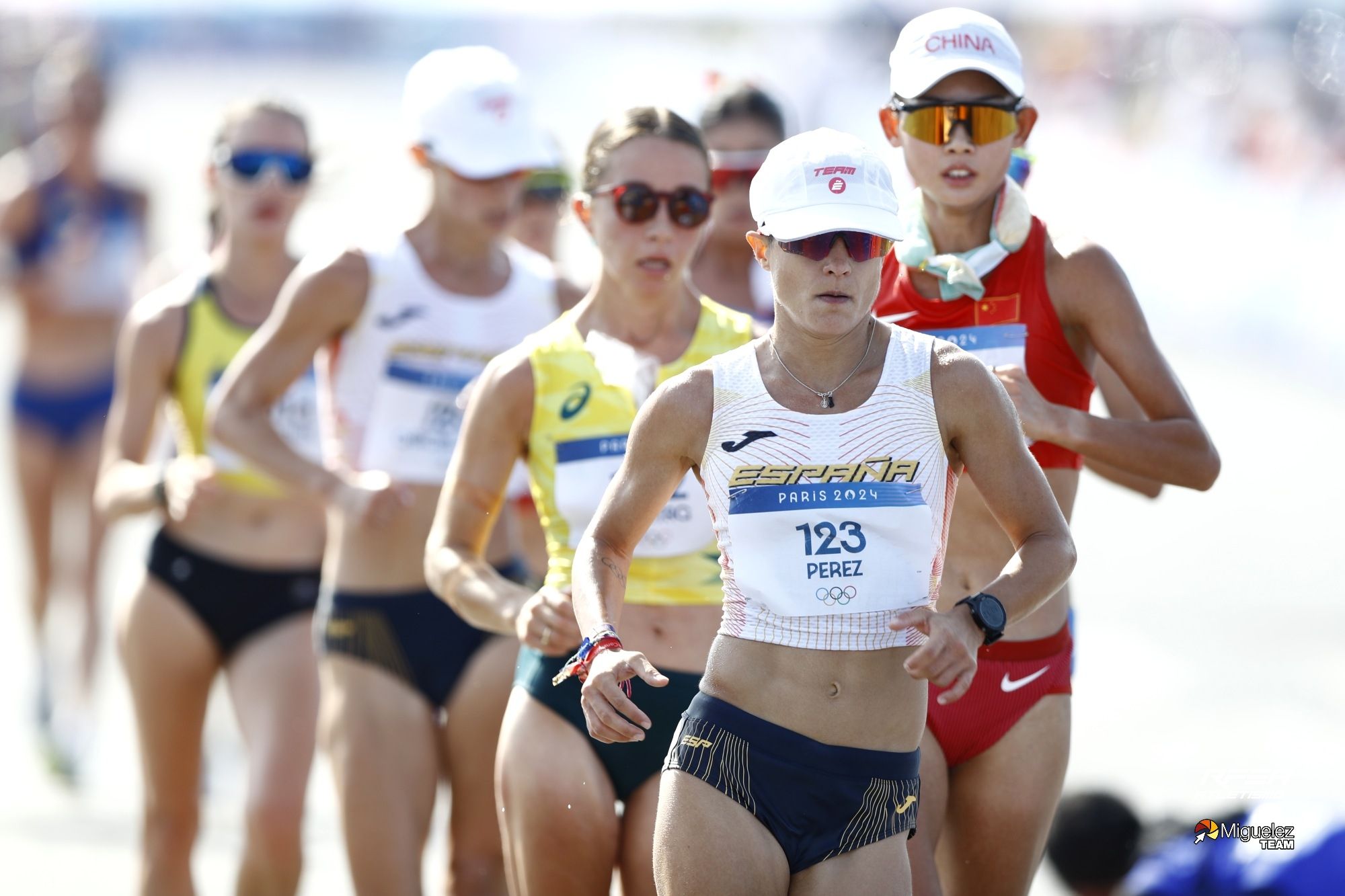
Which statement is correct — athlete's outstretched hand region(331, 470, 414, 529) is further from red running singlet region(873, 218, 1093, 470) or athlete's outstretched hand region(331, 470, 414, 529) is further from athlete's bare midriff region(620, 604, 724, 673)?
red running singlet region(873, 218, 1093, 470)

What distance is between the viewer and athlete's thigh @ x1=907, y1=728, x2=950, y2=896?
3.99 m

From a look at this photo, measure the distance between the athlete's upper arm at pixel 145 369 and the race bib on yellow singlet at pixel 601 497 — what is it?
223 cm

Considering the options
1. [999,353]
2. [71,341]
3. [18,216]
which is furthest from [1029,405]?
[71,341]

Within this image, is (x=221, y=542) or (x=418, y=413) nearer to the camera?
(x=418, y=413)

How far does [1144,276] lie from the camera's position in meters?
19.3

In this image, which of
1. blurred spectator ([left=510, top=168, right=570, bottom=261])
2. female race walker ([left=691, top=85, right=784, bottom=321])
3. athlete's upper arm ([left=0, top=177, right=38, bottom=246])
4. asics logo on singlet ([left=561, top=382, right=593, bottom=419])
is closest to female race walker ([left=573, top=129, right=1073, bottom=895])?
asics logo on singlet ([left=561, top=382, right=593, bottom=419])

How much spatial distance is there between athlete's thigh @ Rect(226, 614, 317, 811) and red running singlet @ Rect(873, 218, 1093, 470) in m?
2.34

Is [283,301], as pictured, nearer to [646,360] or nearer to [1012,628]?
[646,360]

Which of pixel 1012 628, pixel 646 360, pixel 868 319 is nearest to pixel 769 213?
pixel 868 319

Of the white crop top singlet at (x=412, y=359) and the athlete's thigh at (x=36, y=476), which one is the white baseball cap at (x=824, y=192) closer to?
the white crop top singlet at (x=412, y=359)

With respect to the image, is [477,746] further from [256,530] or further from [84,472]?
[84,472]

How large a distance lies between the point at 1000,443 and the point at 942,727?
926mm

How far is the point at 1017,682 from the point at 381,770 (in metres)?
1.73

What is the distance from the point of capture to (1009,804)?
4.17 m
